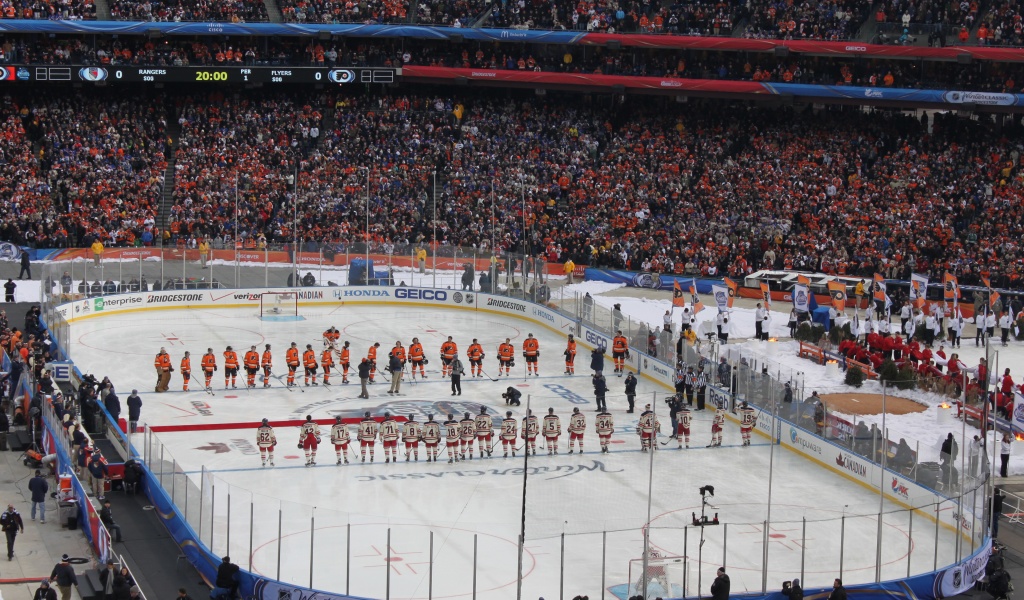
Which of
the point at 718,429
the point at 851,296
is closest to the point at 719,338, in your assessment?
the point at 851,296

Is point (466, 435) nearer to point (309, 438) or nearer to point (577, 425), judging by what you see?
point (577, 425)

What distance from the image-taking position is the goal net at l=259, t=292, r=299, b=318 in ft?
146

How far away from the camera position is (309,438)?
27922 mm

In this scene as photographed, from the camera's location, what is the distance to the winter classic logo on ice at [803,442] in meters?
29.4

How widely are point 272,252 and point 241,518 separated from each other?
24.3 m

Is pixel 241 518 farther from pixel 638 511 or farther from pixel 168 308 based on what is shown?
pixel 168 308

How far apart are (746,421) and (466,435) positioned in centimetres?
610

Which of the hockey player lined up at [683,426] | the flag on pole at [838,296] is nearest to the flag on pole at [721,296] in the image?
→ the flag on pole at [838,296]

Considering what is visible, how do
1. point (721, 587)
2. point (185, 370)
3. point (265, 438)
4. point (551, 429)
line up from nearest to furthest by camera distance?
1. point (721, 587)
2. point (265, 438)
3. point (551, 429)
4. point (185, 370)

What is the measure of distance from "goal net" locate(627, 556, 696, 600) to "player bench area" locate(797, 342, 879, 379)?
15863mm

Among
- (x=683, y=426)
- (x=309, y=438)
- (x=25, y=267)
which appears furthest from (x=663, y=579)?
(x=25, y=267)

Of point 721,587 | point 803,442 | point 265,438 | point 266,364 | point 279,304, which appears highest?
point 279,304

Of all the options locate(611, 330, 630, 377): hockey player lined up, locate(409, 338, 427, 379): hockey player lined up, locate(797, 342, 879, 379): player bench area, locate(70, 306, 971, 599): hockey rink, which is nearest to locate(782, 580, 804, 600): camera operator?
locate(70, 306, 971, 599): hockey rink

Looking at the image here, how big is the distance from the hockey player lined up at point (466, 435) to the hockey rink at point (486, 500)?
0.44 meters
